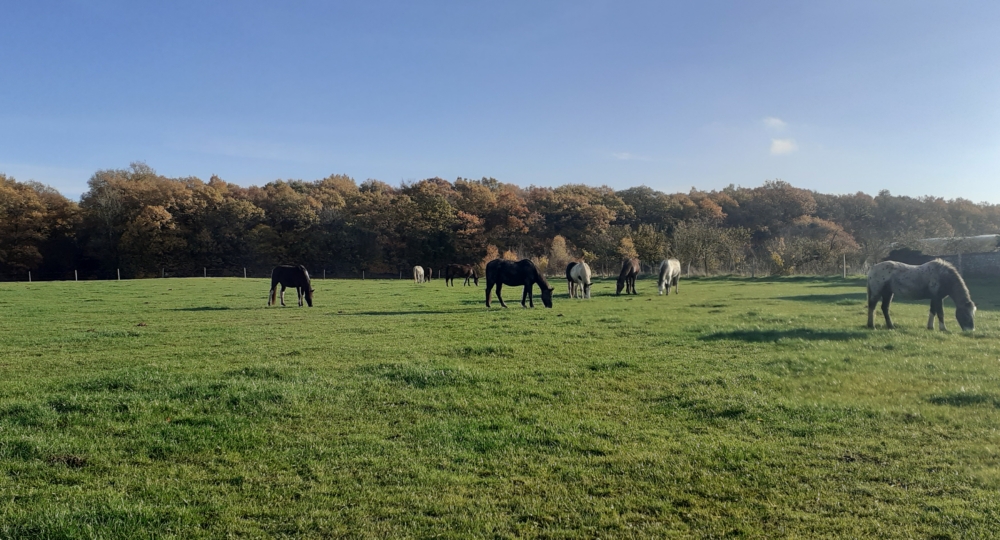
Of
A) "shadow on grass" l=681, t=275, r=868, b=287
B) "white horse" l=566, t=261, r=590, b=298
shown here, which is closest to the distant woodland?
"shadow on grass" l=681, t=275, r=868, b=287

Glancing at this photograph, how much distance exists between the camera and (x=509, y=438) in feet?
18.9

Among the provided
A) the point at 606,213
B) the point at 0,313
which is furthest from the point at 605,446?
the point at 606,213

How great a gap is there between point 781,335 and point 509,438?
888cm

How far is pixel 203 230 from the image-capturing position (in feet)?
214

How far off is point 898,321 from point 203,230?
2706 inches

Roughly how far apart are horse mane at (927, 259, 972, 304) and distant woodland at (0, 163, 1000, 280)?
4016 cm

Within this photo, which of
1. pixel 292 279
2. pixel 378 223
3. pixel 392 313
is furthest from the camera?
pixel 378 223

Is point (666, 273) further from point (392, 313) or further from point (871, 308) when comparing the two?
point (392, 313)

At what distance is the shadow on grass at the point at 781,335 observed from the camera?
38.6 ft

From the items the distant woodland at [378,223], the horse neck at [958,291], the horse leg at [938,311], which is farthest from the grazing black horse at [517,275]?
the distant woodland at [378,223]

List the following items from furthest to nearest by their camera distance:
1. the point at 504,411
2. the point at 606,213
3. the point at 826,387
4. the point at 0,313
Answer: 1. the point at 606,213
2. the point at 0,313
3. the point at 826,387
4. the point at 504,411

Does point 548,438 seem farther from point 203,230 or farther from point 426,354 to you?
point 203,230

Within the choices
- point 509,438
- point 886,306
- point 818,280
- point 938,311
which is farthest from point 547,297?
point 818,280

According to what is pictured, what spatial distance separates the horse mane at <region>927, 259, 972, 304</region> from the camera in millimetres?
12664
